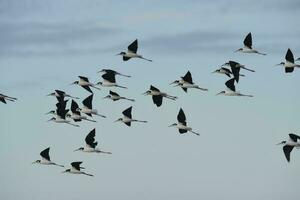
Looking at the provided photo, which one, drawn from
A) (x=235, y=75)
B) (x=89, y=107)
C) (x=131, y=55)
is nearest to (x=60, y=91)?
(x=89, y=107)

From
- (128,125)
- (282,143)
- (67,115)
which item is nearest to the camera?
(282,143)

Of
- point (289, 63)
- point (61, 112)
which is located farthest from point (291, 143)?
point (61, 112)

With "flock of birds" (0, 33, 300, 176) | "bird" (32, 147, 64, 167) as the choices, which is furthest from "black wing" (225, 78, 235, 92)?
"bird" (32, 147, 64, 167)

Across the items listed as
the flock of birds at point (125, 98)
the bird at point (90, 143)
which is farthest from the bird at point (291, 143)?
the bird at point (90, 143)

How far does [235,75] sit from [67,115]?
51.2 ft

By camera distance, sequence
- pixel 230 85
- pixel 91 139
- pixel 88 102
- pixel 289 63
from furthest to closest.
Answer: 1. pixel 88 102
2. pixel 230 85
3. pixel 91 139
4. pixel 289 63

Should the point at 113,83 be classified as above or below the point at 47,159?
above

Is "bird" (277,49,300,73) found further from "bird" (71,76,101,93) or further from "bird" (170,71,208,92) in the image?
"bird" (71,76,101,93)

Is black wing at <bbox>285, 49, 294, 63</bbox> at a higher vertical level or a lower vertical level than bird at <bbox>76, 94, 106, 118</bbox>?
higher

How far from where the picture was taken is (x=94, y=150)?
231ft

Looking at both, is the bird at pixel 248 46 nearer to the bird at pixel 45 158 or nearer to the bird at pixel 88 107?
the bird at pixel 88 107

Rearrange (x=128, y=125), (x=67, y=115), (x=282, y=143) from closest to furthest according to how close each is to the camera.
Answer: (x=282, y=143) < (x=128, y=125) < (x=67, y=115)

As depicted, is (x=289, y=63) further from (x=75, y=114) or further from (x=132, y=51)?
(x=75, y=114)

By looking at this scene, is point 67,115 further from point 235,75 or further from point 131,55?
point 235,75
